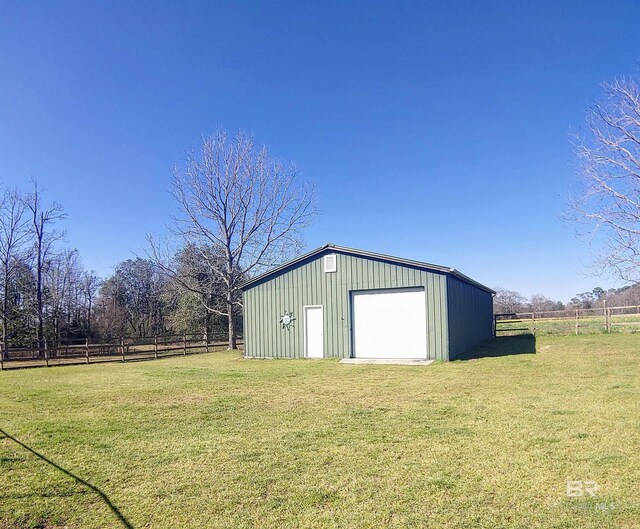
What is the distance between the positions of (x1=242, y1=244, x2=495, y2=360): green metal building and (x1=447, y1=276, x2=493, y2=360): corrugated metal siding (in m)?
0.04

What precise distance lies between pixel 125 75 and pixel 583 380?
1431 centimetres

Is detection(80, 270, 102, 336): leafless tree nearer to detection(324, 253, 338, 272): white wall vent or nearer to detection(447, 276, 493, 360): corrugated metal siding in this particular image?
detection(324, 253, 338, 272): white wall vent

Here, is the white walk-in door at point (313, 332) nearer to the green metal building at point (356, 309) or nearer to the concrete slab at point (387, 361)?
the green metal building at point (356, 309)

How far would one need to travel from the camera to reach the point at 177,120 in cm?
1662

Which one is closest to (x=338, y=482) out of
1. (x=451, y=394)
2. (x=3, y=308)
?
(x=451, y=394)

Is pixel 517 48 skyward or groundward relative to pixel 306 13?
groundward

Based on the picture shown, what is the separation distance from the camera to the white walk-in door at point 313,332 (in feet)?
48.9

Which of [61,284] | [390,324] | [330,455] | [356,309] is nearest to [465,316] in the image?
[390,324]

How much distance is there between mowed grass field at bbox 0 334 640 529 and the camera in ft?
10.3

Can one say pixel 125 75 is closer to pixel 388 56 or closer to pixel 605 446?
pixel 388 56

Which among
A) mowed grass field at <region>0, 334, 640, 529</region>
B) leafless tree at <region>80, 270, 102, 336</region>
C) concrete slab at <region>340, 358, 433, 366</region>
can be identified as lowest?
concrete slab at <region>340, 358, 433, 366</region>

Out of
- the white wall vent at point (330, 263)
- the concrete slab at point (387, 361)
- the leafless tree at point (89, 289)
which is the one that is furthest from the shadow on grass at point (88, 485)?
the leafless tree at point (89, 289)

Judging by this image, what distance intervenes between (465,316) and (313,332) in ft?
19.4

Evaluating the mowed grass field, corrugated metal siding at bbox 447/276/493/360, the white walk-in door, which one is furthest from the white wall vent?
the mowed grass field
